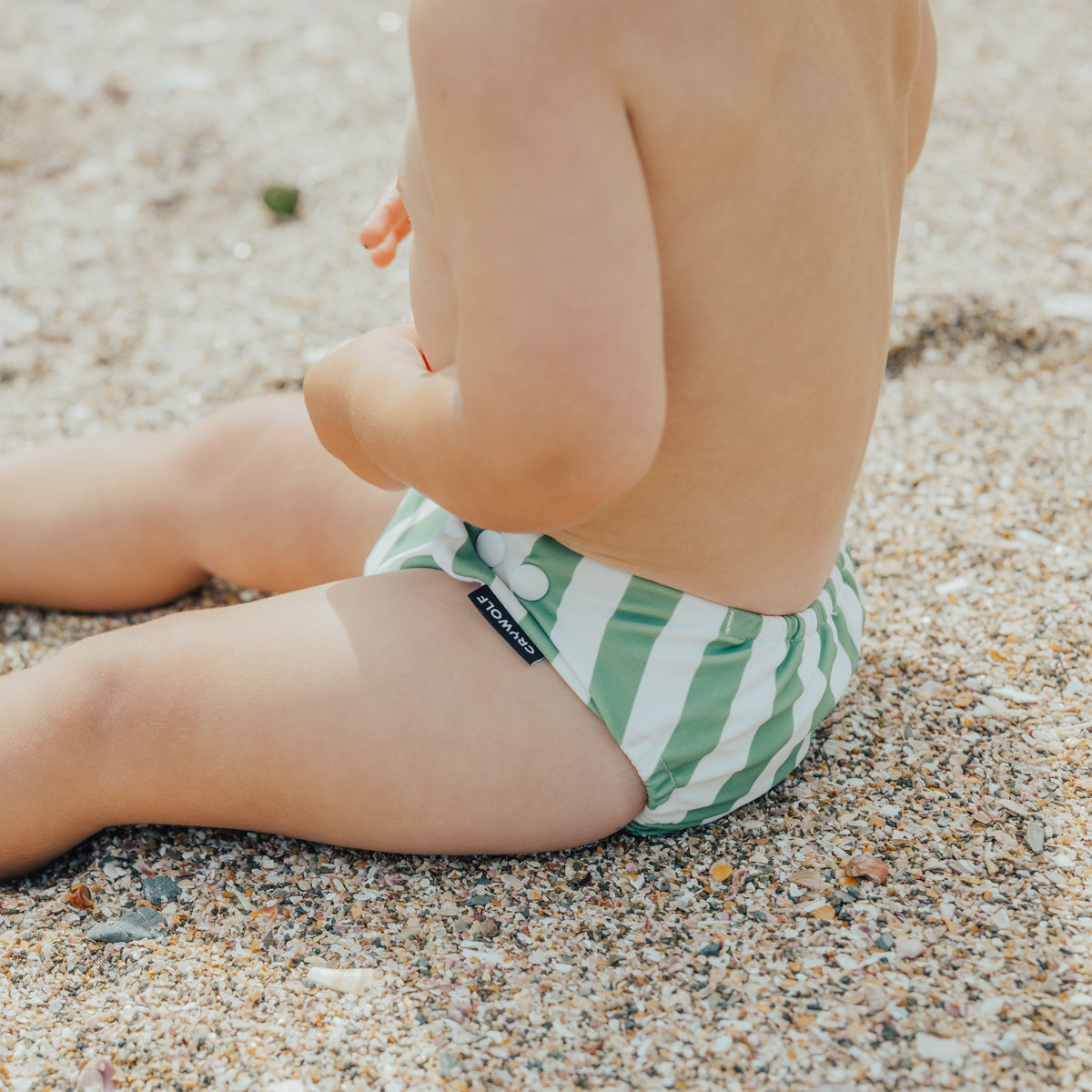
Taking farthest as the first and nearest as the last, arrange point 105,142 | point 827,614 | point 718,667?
point 105,142 → point 827,614 → point 718,667

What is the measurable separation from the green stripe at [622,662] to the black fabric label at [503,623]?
7 centimetres

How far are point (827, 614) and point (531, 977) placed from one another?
0.56 m

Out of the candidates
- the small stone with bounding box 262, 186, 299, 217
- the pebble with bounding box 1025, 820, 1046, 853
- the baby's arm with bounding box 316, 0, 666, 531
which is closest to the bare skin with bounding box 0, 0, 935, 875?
the baby's arm with bounding box 316, 0, 666, 531

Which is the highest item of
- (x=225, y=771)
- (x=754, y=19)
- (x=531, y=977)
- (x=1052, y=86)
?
(x=754, y=19)

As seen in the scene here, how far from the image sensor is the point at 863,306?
117 cm

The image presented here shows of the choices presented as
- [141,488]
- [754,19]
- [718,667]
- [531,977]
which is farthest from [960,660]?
[141,488]

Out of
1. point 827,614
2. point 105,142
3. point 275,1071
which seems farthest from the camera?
point 105,142

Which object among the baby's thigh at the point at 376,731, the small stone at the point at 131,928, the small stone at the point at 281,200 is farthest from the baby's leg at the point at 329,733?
the small stone at the point at 281,200

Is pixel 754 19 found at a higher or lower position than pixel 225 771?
higher

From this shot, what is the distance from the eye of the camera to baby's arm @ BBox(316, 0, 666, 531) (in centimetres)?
89

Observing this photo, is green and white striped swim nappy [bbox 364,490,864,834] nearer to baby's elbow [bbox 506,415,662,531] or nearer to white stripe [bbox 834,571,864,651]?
white stripe [bbox 834,571,864,651]

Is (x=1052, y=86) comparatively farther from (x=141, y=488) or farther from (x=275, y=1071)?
(x=275, y=1071)

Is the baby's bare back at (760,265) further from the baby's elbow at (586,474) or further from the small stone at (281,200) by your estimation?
the small stone at (281,200)

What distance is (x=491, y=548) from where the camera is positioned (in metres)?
1.33
